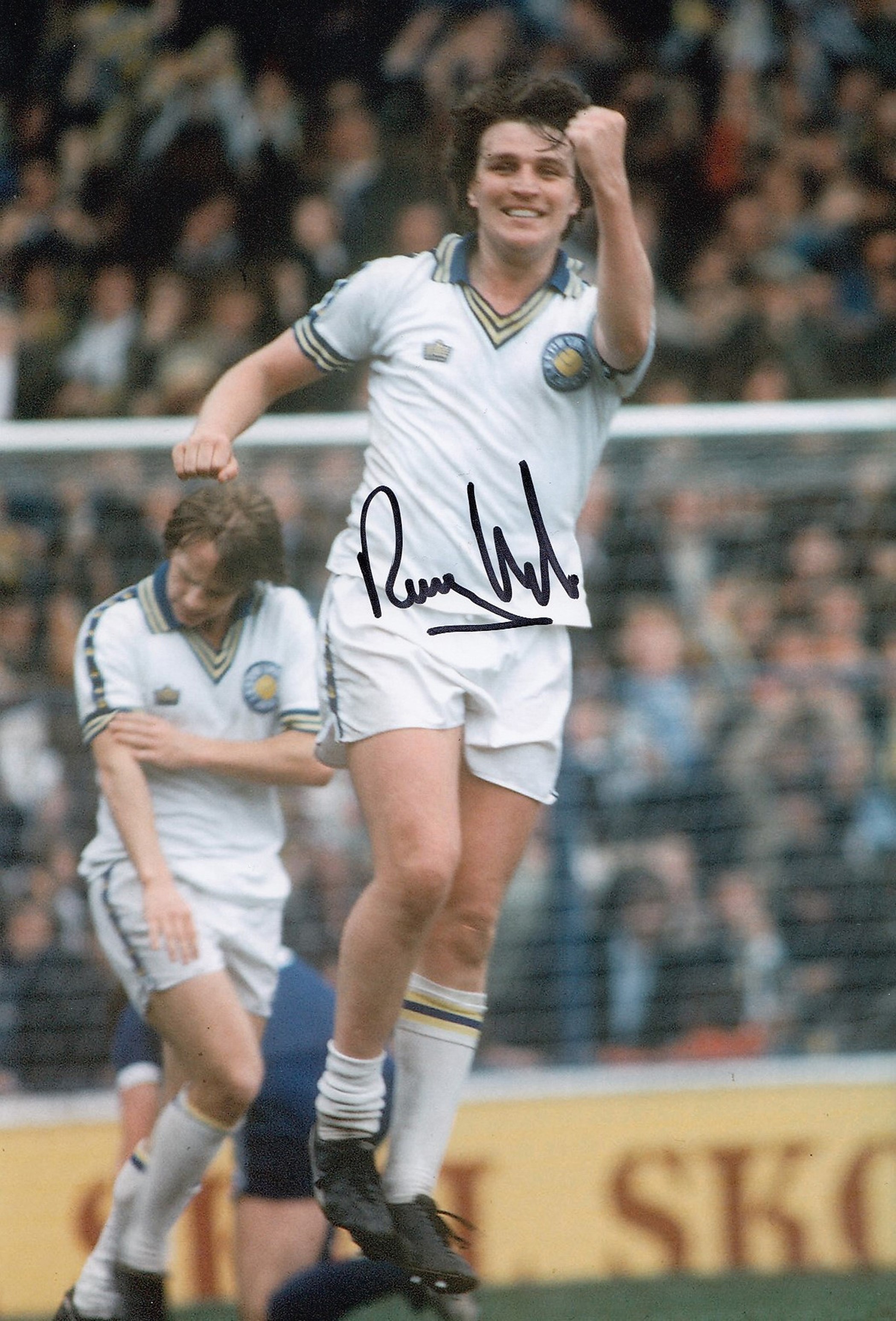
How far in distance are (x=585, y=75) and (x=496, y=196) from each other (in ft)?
14.2

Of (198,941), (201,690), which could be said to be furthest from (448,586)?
(198,941)

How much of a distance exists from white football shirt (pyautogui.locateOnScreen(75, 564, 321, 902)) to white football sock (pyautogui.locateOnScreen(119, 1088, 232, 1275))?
1.53 ft

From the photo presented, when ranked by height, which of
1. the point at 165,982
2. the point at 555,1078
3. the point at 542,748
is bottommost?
the point at 555,1078

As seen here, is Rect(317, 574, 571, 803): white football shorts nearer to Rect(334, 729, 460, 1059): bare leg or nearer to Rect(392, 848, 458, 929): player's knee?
Rect(334, 729, 460, 1059): bare leg

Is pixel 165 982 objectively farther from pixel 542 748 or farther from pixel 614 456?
pixel 614 456

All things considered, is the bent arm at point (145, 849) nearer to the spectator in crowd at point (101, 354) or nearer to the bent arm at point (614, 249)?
the bent arm at point (614, 249)

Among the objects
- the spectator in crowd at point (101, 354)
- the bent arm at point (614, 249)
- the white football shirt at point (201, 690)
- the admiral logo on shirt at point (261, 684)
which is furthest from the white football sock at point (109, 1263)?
the spectator in crowd at point (101, 354)

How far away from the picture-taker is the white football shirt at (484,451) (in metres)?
2.74

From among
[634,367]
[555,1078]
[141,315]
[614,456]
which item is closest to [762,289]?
[614,456]

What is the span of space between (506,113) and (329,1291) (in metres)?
2.18

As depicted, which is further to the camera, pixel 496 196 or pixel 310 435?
pixel 310 435

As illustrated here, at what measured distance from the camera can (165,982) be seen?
3.42 metres

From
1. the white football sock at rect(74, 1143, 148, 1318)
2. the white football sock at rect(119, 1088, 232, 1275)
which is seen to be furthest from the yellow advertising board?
the white football sock at rect(119, 1088, 232, 1275)
